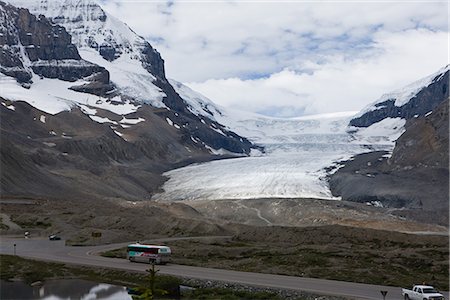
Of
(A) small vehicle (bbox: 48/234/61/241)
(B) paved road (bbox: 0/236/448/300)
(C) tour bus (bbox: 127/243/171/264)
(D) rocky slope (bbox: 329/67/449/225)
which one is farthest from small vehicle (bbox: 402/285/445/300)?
(D) rocky slope (bbox: 329/67/449/225)

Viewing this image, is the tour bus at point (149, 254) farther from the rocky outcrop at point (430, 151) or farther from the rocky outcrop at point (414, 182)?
the rocky outcrop at point (430, 151)

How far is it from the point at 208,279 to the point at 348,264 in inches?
588

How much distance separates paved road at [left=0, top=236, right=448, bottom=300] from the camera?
50938 mm

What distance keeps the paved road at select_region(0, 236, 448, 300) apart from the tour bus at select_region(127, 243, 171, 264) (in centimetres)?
87

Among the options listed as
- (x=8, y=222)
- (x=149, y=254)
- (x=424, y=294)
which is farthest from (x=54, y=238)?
(x=424, y=294)

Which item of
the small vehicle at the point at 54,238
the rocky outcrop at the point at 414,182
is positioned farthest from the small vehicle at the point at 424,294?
the rocky outcrop at the point at 414,182

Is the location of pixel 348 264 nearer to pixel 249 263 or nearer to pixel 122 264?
pixel 249 263

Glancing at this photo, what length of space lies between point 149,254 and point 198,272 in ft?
24.4

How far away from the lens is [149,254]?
2625 inches

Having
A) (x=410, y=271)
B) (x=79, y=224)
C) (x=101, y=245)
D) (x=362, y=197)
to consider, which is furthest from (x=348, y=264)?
(x=362, y=197)

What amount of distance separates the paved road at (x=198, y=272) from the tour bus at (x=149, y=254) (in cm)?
87

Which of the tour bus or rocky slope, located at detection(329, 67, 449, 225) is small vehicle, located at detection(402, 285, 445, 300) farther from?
rocky slope, located at detection(329, 67, 449, 225)

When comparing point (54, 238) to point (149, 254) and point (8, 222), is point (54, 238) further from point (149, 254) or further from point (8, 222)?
point (149, 254)

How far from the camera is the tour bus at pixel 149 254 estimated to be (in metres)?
66.6
